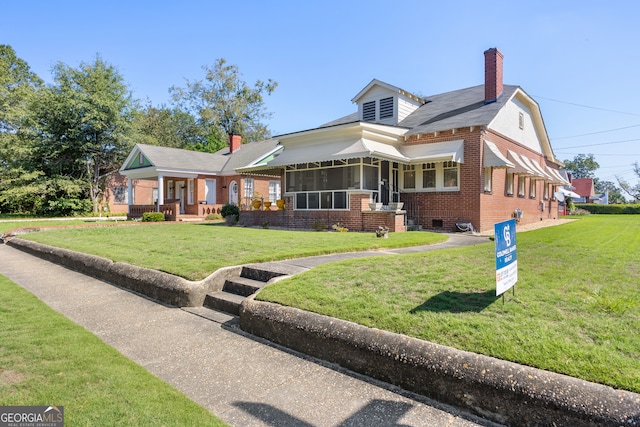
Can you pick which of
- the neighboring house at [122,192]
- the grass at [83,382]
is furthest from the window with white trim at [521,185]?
the neighboring house at [122,192]

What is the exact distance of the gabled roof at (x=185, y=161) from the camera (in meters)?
26.0

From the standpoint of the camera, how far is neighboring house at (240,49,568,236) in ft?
49.2

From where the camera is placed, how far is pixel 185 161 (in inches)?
1101

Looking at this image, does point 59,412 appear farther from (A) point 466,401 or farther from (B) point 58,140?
(B) point 58,140

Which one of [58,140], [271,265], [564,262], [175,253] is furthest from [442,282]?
[58,140]

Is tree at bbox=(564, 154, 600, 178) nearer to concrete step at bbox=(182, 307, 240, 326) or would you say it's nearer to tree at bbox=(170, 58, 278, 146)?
tree at bbox=(170, 58, 278, 146)

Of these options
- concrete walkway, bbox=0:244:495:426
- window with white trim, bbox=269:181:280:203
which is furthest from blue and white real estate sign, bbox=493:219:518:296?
window with white trim, bbox=269:181:280:203

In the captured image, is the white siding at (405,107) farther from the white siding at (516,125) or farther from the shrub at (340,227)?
the shrub at (340,227)

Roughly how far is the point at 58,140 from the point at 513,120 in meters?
32.4

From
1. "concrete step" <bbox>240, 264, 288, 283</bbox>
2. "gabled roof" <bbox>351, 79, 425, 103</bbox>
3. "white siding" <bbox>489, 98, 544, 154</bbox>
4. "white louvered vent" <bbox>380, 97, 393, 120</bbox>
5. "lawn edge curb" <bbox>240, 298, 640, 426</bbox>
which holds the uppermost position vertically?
"gabled roof" <bbox>351, 79, 425, 103</bbox>

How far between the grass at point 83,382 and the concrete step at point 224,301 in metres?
1.73

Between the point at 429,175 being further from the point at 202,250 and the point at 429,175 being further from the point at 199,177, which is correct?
the point at 199,177

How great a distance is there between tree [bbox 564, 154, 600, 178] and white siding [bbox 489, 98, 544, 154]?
98863 mm

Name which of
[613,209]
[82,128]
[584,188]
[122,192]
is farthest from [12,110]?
[584,188]
